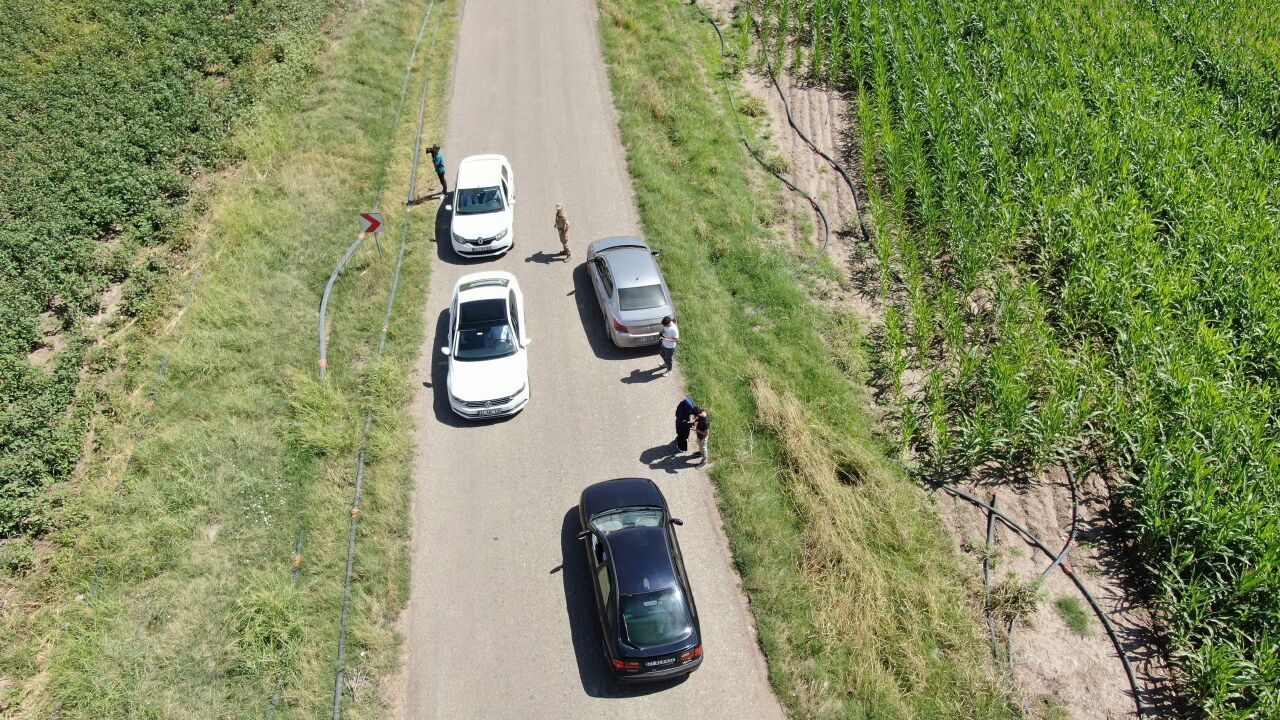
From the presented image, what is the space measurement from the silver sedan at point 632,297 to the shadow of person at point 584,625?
455cm

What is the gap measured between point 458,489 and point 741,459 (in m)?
5.52

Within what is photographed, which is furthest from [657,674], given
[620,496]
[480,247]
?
[480,247]

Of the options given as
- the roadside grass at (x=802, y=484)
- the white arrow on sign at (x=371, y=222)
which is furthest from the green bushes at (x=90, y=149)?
the roadside grass at (x=802, y=484)

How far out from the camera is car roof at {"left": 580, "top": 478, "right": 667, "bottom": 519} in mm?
11844

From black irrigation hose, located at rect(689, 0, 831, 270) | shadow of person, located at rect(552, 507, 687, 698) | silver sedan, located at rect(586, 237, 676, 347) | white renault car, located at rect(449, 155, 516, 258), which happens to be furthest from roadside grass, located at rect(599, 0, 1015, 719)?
white renault car, located at rect(449, 155, 516, 258)

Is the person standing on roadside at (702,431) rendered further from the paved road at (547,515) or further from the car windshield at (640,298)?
the car windshield at (640,298)

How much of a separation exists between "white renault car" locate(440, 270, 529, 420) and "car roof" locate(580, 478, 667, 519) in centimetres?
313

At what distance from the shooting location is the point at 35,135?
21000mm

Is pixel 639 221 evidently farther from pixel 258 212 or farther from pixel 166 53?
pixel 166 53

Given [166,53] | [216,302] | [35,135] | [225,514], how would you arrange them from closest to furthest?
[225,514] → [216,302] → [35,135] → [166,53]

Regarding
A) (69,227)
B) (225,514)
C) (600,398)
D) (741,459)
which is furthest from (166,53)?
(741,459)

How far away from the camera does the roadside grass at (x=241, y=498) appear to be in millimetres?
10703

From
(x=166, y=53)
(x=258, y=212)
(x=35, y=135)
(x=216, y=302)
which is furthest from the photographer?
(x=166, y=53)

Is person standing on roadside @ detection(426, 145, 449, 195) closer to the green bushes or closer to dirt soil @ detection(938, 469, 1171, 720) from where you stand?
the green bushes
